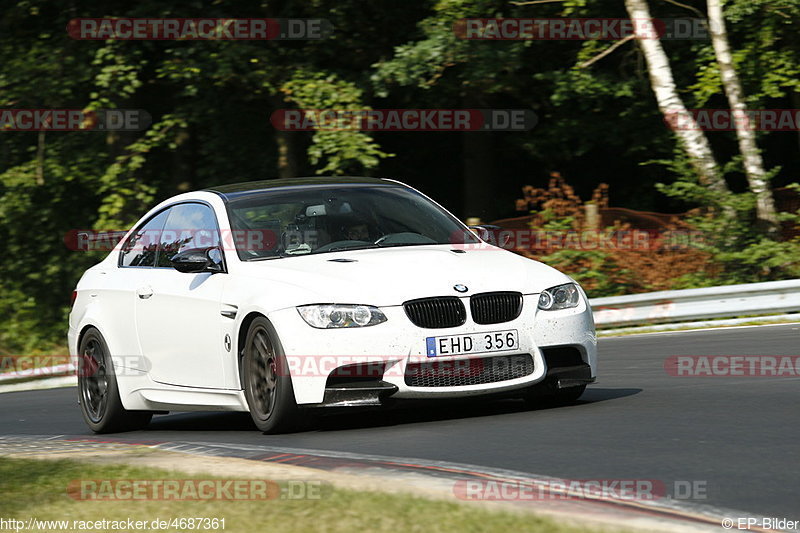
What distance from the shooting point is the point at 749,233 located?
18891 mm

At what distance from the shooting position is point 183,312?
924 cm

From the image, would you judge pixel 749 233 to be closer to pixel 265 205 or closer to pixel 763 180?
pixel 763 180

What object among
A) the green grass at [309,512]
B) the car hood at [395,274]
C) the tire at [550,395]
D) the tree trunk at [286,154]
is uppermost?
the tree trunk at [286,154]

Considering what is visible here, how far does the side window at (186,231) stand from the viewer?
9.47 metres

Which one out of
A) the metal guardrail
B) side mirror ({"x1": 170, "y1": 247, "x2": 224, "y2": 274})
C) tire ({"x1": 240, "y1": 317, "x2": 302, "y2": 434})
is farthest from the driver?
the metal guardrail

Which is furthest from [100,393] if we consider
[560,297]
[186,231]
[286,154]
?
[286,154]

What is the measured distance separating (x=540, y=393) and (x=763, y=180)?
455 inches

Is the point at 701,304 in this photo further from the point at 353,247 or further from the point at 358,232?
the point at 353,247

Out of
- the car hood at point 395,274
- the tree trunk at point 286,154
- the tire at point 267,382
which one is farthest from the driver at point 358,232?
the tree trunk at point 286,154

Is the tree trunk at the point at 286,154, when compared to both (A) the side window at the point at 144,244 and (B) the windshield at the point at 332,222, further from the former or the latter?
(B) the windshield at the point at 332,222

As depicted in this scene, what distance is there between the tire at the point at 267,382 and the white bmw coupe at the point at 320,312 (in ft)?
0.04

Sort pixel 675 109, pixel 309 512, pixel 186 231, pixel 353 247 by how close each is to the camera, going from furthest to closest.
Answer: pixel 675 109 < pixel 186 231 < pixel 353 247 < pixel 309 512

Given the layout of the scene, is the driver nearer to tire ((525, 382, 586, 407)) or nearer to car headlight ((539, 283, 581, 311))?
car headlight ((539, 283, 581, 311))

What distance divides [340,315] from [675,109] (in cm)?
1318
